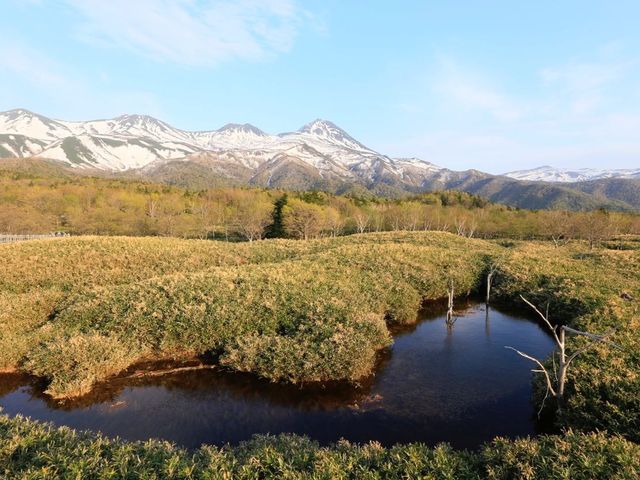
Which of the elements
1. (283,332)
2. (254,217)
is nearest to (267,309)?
(283,332)

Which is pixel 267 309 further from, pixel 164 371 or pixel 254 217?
pixel 254 217

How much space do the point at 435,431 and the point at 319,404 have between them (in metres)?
5.01

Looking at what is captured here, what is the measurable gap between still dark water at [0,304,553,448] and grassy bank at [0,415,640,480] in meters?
3.86

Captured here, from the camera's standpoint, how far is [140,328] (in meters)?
20.5

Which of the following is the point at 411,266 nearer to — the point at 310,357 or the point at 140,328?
the point at 310,357

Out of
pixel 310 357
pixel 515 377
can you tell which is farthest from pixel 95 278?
pixel 515 377

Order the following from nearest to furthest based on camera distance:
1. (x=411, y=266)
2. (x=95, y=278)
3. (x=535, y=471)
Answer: (x=535, y=471)
(x=95, y=278)
(x=411, y=266)

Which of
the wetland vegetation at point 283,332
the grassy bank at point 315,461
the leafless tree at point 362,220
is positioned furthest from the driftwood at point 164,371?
the leafless tree at point 362,220

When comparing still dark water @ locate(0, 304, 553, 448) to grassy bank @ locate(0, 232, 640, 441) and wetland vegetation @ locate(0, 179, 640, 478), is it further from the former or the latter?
grassy bank @ locate(0, 232, 640, 441)

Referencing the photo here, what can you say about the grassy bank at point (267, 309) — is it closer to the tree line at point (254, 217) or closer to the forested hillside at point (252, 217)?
the tree line at point (254, 217)

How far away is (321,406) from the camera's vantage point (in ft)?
52.9

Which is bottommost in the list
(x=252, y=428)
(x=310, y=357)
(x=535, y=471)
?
(x=252, y=428)

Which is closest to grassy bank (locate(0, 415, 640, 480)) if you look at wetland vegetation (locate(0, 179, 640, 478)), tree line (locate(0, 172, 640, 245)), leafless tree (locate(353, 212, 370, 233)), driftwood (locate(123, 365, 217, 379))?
wetland vegetation (locate(0, 179, 640, 478))

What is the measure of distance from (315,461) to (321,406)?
260 inches
